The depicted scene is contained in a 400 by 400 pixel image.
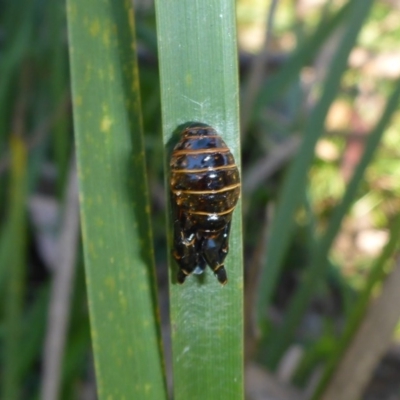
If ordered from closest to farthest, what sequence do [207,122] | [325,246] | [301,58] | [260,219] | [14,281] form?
[207,122]
[14,281]
[325,246]
[301,58]
[260,219]

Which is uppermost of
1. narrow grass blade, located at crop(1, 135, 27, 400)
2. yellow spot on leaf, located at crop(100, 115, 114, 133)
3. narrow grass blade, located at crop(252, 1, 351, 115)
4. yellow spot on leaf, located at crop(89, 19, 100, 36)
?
narrow grass blade, located at crop(252, 1, 351, 115)

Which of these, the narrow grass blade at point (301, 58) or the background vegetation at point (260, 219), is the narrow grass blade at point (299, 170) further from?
the narrow grass blade at point (301, 58)

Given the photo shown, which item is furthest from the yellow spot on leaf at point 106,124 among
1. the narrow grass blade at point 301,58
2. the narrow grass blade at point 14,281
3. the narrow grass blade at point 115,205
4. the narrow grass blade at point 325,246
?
the narrow grass blade at point 301,58

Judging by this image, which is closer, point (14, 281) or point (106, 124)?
point (106, 124)

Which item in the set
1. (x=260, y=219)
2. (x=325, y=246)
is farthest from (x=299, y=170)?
(x=260, y=219)

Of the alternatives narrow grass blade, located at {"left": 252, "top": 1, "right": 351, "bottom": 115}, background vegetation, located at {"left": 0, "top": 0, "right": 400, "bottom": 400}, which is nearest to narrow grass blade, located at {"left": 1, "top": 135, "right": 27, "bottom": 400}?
background vegetation, located at {"left": 0, "top": 0, "right": 400, "bottom": 400}

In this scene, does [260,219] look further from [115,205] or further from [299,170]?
[115,205]

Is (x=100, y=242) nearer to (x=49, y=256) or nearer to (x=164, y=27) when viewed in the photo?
(x=164, y=27)

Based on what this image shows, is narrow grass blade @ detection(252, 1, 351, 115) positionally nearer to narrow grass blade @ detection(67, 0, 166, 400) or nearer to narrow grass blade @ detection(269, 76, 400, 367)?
narrow grass blade @ detection(269, 76, 400, 367)
